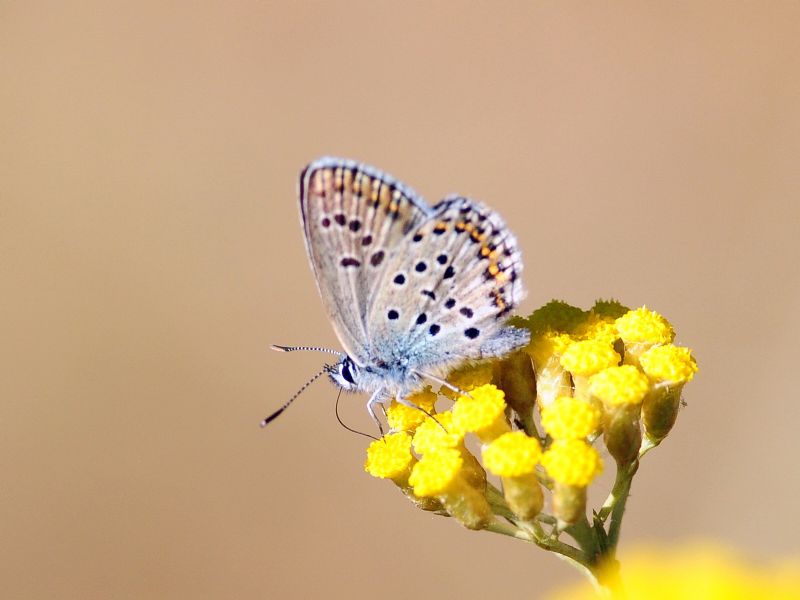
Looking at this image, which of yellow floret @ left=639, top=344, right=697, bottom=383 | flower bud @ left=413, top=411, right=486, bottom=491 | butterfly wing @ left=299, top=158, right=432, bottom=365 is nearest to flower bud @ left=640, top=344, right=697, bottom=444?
yellow floret @ left=639, top=344, right=697, bottom=383

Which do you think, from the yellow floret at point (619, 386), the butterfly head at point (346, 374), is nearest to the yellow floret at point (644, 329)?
the yellow floret at point (619, 386)

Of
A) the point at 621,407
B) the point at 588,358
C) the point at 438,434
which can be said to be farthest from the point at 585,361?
the point at 438,434

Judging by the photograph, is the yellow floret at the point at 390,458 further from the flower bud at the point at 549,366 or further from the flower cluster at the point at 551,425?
the flower bud at the point at 549,366

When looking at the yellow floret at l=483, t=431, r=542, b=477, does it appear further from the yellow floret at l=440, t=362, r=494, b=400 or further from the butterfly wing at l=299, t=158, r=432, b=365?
the butterfly wing at l=299, t=158, r=432, b=365

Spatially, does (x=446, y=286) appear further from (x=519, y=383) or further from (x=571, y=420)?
(x=571, y=420)

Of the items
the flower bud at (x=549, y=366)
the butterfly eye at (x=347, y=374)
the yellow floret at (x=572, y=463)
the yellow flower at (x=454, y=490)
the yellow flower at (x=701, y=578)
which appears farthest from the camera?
the butterfly eye at (x=347, y=374)

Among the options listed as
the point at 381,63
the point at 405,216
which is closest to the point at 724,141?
the point at 381,63

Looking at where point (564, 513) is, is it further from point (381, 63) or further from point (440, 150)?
point (381, 63)
